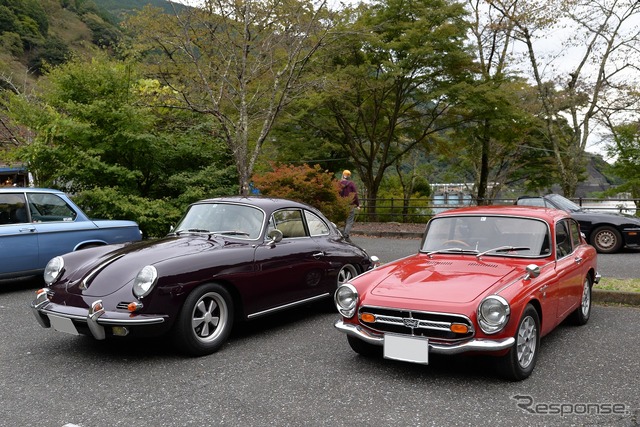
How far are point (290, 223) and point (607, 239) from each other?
893 centimetres

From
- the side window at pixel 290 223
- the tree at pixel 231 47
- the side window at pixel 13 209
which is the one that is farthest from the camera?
the tree at pixel 231 47

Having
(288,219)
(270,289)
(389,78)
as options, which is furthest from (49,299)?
(389,78)

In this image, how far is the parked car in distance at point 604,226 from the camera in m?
11.4

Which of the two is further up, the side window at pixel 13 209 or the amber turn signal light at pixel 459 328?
the side window at pixel 13 209

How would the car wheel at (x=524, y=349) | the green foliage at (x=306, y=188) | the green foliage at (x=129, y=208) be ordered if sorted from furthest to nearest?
the green foliage at (x=306, y=188) < the green foliage at (x=129, y=208) < the car wheel at (x=524, y=349)

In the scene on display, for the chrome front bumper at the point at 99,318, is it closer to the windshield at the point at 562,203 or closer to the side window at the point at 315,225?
the side window at the point at 315,225

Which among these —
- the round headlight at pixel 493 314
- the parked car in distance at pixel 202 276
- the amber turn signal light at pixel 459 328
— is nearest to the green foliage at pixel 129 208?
the parked car in distance at pixel 202 276

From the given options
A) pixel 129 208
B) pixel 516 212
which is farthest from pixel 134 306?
pixel 129 208

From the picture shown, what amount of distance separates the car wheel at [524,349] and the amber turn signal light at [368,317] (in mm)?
1007

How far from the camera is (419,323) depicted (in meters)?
3.81

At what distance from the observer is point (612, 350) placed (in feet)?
15.4

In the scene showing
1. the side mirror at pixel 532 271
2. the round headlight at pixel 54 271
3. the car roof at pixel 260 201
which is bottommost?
the round headlight at pixel 54 271

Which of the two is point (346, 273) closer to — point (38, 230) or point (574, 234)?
point (574, 234)

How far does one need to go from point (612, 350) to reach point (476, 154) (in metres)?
23.2
